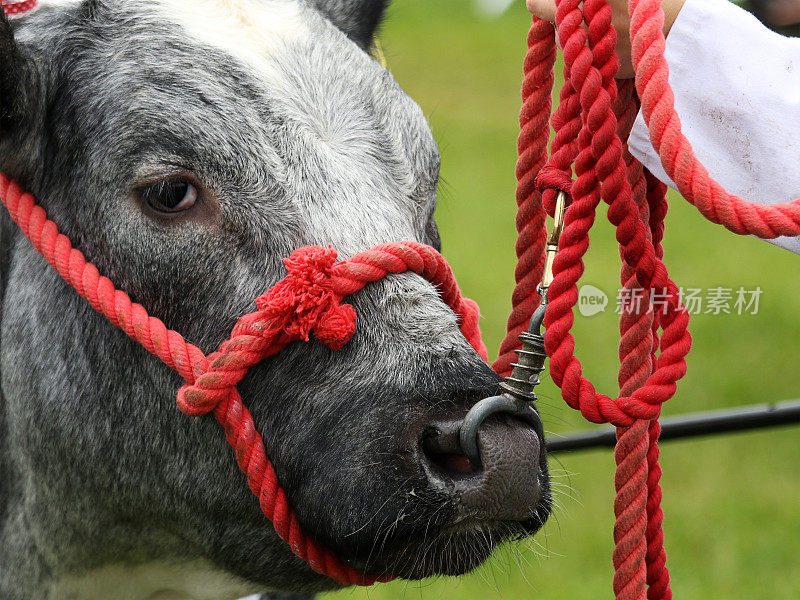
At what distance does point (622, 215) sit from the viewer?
1.93 m

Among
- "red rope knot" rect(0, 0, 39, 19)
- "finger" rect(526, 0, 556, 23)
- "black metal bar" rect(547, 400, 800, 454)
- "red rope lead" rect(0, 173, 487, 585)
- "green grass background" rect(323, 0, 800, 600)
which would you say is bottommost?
"green grass background" rect(323, 0, 800, 600)

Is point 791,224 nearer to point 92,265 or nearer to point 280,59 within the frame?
point 280,59

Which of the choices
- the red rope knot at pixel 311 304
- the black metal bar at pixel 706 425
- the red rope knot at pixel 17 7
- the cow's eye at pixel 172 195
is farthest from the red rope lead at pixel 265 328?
the black metal bar at pixel 706 425

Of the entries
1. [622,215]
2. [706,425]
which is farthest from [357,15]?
[706,425]

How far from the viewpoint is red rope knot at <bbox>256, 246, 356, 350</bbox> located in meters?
1.82

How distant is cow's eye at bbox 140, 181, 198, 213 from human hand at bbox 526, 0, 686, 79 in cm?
79

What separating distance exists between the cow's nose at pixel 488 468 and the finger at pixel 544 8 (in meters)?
0.82

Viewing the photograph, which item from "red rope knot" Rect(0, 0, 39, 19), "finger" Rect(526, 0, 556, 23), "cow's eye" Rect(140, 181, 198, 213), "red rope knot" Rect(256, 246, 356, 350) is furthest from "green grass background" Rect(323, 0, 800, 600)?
"red rope knot" Rect(0, 0, 39, 19)

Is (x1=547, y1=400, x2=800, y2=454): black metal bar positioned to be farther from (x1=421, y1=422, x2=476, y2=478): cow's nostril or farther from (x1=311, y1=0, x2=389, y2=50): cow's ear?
(x1=311, y1=0, x2=389, y2=50): cow's ear

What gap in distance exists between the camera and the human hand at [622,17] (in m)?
1.88

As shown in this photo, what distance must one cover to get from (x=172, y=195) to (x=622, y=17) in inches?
37.8

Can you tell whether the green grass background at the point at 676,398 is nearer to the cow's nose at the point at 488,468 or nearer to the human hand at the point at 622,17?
the cow's nose at the point at 488,468

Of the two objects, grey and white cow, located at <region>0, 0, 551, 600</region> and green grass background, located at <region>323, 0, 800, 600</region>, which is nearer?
grey and white cow, located at <region>0, 0, 551, 600</region>

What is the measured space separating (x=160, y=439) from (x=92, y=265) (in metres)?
0.39
